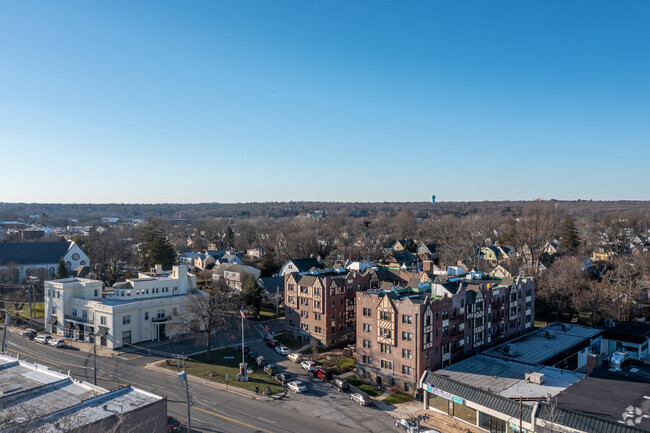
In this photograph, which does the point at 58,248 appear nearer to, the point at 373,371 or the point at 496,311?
the point at 373,371

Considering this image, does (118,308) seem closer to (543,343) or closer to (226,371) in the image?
(226,371)

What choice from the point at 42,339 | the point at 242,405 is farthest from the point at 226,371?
the point at 42,339

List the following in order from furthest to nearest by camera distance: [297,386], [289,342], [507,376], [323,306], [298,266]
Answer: [298,266] < [289,342] < [323,306] < [297,386] < [507,376]

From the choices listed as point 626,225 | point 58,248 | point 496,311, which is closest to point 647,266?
point 626,225

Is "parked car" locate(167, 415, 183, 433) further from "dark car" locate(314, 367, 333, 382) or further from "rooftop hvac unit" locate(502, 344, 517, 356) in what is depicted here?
"rooftop hvac unit" locate(502, 344, 517, 356)

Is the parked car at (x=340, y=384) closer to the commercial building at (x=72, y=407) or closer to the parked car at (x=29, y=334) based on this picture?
the commercial building at (x=72, y=407)

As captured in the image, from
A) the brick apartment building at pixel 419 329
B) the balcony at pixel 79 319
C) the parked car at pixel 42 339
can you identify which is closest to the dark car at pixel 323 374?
the brick apartment building at pixel 419 329

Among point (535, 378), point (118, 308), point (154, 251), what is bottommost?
point (535, 378)
